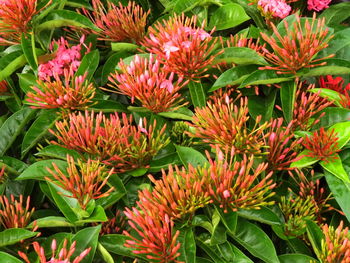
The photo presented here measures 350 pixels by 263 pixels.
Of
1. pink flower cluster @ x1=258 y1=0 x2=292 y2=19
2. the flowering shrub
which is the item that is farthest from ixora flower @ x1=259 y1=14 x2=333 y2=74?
pink flower cluster @ x1=258 y1=0 x2=292 y2=19

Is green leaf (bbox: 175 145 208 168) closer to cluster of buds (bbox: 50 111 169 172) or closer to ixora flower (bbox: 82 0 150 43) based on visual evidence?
cluster of buds (bbox: 50 111 169 172)

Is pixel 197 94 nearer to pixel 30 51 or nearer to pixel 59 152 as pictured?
pixel 59 152

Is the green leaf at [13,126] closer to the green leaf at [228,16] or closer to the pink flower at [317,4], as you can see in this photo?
the green leaf at [228,16]

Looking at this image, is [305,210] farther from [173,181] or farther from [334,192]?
[173,181]

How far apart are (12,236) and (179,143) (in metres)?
0.45

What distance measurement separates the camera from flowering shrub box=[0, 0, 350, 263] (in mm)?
920

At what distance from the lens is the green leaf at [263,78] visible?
1.10 m

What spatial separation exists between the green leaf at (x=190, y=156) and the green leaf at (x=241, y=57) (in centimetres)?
28

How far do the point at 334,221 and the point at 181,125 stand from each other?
1.41 feet

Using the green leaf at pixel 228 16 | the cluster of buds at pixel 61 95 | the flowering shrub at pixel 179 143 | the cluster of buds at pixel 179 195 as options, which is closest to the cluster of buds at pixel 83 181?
the flowering shrub at pixel 179 143

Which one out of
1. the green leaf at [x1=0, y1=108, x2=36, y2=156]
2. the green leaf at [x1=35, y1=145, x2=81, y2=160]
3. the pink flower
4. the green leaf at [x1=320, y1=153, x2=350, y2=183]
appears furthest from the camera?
the pink flower

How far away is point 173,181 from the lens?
89 centimetres

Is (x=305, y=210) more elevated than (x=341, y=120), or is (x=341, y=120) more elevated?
(x=341, y=120)

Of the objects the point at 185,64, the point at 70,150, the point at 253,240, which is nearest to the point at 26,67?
the point at 70,150
